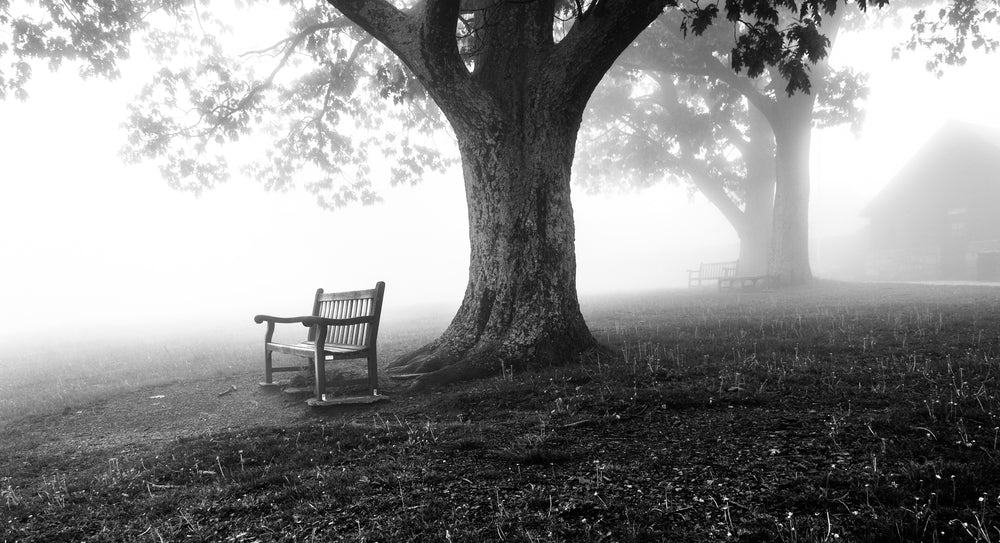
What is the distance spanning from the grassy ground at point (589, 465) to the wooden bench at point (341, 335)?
0.54m

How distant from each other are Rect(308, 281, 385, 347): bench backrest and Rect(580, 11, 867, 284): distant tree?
14.7m

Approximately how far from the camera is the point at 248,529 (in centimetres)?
318

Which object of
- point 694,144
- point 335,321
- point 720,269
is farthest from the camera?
point 720,269

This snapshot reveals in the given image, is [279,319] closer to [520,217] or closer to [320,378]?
[320,378]

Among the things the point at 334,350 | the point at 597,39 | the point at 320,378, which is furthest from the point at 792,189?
the point at 320,378

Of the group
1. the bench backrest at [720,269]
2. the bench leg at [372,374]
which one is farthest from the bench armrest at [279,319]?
the bench backrest at [720,269]

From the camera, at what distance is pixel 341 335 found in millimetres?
7719

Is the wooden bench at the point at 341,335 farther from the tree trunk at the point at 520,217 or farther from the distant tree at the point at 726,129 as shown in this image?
the distant tree at the point at 726,129

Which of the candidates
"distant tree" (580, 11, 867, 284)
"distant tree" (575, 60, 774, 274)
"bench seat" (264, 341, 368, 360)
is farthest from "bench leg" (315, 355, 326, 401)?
"distant tree" (575, 60, 774, 274)

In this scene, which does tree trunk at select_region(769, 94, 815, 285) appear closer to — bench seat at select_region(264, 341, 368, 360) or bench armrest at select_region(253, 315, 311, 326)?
bench seat at select_region(264, 341, 368, 360)

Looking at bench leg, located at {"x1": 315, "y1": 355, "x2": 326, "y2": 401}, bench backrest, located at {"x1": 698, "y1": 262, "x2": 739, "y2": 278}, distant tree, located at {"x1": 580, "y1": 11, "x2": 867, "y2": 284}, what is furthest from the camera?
bench backrest, located at {"x1": 698, "y1": 262, "x2": 739, "y2": 278}

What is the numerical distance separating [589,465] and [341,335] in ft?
15.9

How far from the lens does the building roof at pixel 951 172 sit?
30.7 m

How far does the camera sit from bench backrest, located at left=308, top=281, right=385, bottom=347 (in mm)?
6664
